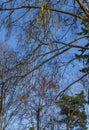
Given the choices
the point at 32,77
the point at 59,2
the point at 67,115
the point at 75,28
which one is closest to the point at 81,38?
the point at 75,28

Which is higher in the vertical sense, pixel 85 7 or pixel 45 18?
pixel 85 7

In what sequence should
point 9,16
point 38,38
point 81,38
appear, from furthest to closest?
point 81,38
point 9,16
point 38,38

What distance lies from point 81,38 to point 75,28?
0.46 metres

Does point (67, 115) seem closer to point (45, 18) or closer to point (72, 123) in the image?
point (72, 123)

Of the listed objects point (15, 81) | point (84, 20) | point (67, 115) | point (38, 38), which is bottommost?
point (15, 81)

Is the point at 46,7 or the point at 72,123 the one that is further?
the point at 72,123

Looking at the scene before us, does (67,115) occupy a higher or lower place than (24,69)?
higher

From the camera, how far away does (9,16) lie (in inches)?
301

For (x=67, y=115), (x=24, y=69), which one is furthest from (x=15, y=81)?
(x=67, y=115)

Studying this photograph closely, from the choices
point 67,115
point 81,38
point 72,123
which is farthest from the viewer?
point 72,123

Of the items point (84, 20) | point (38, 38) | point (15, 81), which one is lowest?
point (15, 81)

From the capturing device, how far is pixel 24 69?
25.0 feet

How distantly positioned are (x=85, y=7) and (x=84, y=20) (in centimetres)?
25

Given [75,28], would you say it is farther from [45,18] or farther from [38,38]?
[45,18]
